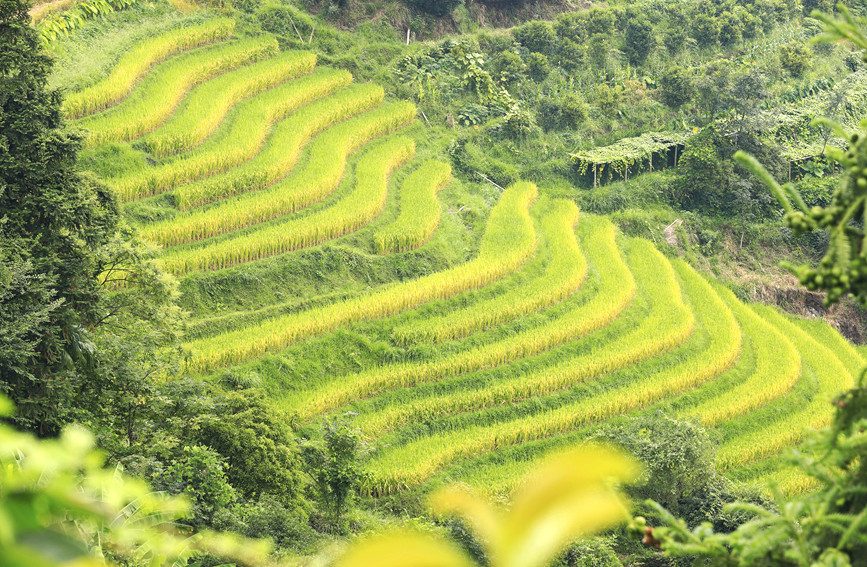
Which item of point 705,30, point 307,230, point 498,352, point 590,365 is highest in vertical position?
point 705,30

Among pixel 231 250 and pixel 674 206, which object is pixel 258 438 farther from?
pixel 674 206

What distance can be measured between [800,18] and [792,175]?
32.5 ft

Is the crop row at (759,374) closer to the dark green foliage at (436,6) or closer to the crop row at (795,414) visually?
the crop row at (795,414)

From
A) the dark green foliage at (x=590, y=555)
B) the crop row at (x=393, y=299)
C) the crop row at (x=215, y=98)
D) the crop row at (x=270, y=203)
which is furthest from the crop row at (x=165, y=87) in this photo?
the dark green foliage at (x=590, y=555)

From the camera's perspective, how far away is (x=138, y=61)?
1683cm

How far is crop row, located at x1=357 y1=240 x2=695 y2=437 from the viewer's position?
11953 mm

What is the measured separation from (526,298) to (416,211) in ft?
9.93

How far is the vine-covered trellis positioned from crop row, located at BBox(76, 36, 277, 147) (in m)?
8.23

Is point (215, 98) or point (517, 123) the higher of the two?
point (215, 98)

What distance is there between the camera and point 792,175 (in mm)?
21359

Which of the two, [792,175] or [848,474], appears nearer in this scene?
[848,474]

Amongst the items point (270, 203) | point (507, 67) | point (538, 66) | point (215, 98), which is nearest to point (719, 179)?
point (538, 66)

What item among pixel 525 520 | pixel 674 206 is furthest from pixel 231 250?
pixel 525 520

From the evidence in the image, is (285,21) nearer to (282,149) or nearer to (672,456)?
(282,149)
